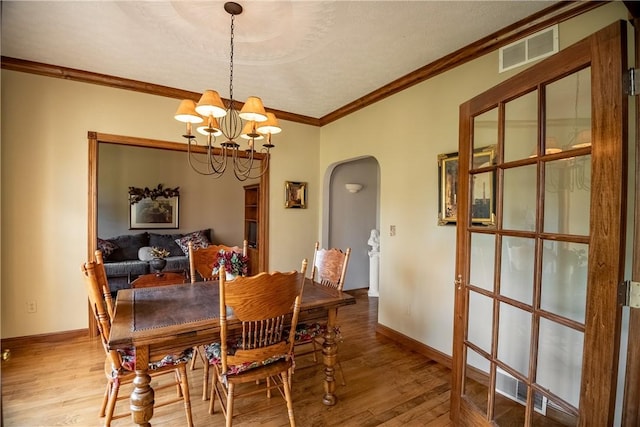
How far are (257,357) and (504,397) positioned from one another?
1352mm

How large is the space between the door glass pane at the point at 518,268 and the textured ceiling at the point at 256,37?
156cm

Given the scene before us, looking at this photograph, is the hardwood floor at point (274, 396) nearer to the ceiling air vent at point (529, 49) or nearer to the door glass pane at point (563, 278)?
the door glass pane at point (563, 278)

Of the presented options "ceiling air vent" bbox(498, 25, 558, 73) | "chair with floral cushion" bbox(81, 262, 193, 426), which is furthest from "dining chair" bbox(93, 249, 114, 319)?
"ceiling air vent" bbox(498, 25, 558, 73)

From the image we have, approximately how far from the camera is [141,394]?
155 centimetres

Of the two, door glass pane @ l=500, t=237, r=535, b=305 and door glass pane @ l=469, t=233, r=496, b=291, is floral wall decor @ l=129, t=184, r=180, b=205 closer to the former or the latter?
door glass pane @ l=469, t=233, r=496, b=291

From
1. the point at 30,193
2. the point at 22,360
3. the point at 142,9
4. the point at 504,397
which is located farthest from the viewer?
the point at 30,193

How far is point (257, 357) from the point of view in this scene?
1.68 metres

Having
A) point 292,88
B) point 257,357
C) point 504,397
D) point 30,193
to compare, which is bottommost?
point 504,397

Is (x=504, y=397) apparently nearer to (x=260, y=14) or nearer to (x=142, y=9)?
(x=260, y=14)

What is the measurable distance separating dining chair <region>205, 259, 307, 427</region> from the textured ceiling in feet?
5.86

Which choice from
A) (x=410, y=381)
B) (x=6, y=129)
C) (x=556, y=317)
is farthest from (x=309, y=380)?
(x=6, y=129)

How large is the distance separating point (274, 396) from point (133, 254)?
4.34m

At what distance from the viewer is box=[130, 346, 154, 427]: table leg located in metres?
1.54

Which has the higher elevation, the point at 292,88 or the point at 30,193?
the point at 292,88
